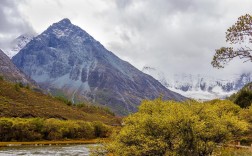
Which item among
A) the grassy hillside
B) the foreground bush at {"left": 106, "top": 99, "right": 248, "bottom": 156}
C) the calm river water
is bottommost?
the calm river water

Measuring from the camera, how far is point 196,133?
22891mm

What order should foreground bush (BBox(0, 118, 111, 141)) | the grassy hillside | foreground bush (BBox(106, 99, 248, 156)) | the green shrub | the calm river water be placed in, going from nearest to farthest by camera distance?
foreground bush (BBox(106, 99, 248, 156)) → the calm river water → foreground bush (BBox(0, 118, 111, 141)) → the green shrub → the grassy hillside

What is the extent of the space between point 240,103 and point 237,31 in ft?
303

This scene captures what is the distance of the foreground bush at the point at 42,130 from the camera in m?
94.4

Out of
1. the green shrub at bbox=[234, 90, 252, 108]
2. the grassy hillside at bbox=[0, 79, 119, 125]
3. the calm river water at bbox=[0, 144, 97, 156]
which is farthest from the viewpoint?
the grassy hillside at bbox=[0, 79, 119, 125]

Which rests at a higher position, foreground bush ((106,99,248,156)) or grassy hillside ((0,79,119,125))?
grassy hillside ((0,79,119,125))

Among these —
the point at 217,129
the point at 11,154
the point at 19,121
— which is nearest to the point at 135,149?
the point at 217,129

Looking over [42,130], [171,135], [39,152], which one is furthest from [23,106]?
[171,135]

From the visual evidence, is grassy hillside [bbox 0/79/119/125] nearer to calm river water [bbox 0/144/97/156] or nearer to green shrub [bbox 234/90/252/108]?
calm river water [bbox 0/144/97/156]

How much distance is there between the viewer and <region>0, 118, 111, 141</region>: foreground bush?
9438 centimetres

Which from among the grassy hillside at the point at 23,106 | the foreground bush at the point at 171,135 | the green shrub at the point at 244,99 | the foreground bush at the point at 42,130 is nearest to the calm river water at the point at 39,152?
the foreground bush at the point at 42,130

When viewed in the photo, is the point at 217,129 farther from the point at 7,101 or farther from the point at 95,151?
the point at 7,101

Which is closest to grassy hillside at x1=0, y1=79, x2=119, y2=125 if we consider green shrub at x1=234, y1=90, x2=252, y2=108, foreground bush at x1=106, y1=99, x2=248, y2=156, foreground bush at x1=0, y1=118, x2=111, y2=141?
foreground bush at x1=0, y1=118, x2=111, y2=141

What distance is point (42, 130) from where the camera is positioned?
10281 centimetres
